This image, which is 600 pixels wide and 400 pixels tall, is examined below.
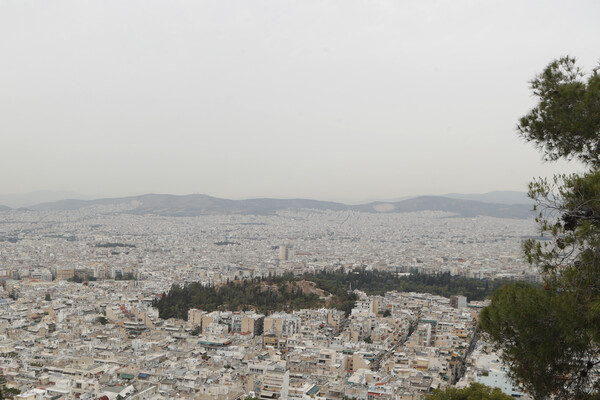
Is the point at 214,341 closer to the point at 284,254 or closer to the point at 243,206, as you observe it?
the point at 284,254

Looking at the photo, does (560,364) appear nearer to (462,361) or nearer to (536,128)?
(536,128)

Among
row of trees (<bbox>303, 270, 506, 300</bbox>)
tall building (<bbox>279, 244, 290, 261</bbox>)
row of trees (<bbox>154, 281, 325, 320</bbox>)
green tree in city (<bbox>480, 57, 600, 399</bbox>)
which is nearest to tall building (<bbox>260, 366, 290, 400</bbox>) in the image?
green tree in city (<bbox>480, 57, 600, 399</bbox>)

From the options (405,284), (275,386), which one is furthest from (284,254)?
(275,386)

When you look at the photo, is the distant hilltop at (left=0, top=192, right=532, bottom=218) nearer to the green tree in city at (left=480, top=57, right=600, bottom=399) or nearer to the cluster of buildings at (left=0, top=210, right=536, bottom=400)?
the cluster of buildings at (left=0, top=210, right=536, bottom=400)

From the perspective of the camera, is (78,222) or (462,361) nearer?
(462,361)

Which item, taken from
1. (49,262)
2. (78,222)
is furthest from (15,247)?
(78,222)

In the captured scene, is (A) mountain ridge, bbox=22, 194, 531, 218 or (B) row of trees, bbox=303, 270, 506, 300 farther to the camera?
(A) mountain ridge, bbox=22, 194, 531, 218
